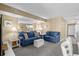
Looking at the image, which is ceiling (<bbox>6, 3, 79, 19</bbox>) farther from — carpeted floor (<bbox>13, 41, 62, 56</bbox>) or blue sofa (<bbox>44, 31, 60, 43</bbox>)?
carpeted floor (<bbox>13, 41, 62, 56</bbox>)

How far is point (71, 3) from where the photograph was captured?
→ 2348 millimetres

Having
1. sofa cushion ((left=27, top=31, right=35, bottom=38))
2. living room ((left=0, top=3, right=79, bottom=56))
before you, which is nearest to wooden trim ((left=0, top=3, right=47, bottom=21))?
living room ((left=0, top=3, right=79, bottom=56))

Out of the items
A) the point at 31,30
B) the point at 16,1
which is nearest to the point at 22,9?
the point at 16,1

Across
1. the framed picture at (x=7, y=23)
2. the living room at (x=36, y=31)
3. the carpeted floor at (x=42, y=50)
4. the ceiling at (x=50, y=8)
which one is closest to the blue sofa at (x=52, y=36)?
the living room at (x=36, y=31)

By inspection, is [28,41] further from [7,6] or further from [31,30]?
[7,6]

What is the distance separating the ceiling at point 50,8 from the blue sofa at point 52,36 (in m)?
0.53

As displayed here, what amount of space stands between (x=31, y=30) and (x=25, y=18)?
0.37 m

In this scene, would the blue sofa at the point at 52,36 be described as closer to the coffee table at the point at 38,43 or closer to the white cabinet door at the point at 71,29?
the coffee table at the point at 38,43

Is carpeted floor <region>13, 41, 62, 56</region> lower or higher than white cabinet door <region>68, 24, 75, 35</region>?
lower

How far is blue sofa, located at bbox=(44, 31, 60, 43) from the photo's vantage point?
2.70 m

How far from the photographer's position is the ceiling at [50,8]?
2418 mm

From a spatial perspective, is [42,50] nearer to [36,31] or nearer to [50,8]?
[36,31]

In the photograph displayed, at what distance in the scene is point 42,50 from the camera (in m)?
2.61

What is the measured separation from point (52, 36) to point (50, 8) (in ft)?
2.77
